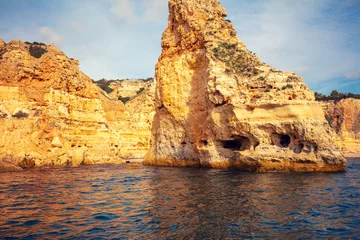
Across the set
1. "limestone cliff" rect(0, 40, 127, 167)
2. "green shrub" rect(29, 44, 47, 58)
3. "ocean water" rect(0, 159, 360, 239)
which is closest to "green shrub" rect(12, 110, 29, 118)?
"limestone cliff" rect(0, 40, 127, 167)

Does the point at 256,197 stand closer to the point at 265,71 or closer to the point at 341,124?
the point at 265,71

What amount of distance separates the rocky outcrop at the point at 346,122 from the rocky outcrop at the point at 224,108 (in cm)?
3543

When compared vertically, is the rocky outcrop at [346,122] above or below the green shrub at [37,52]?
below

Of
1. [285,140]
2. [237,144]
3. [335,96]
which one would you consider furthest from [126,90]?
[285,140]

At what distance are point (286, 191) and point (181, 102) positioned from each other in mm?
16758

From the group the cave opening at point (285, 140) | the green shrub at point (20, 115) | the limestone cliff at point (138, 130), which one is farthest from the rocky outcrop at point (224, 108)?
the limestone cliff at point (138, 130)

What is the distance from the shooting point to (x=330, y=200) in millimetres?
9969

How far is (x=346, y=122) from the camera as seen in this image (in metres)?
53.3

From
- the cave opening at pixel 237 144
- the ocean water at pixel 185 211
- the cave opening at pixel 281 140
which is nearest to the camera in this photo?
the ocean water at pixel 185 211

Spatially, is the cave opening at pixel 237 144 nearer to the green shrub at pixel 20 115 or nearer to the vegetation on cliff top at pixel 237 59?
the vegetation on cliff top at pixel 237 59

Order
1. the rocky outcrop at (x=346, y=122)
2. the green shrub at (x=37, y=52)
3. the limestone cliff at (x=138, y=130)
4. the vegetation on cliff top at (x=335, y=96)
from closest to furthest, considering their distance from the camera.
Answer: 1. the green shrub at (x=37, y=52)
2. the limestone cliff at (x=138, y=130)
3. the rocky outcrop at (x=346, y=122)
4. the vegetation on cliff top at (x=335, y=96)

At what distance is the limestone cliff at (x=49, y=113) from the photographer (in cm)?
2477

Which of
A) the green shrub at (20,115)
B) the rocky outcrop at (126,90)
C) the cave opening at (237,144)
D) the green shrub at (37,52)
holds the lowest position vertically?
the cave opening at (237,144)

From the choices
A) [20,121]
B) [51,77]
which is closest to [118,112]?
[51,77]
